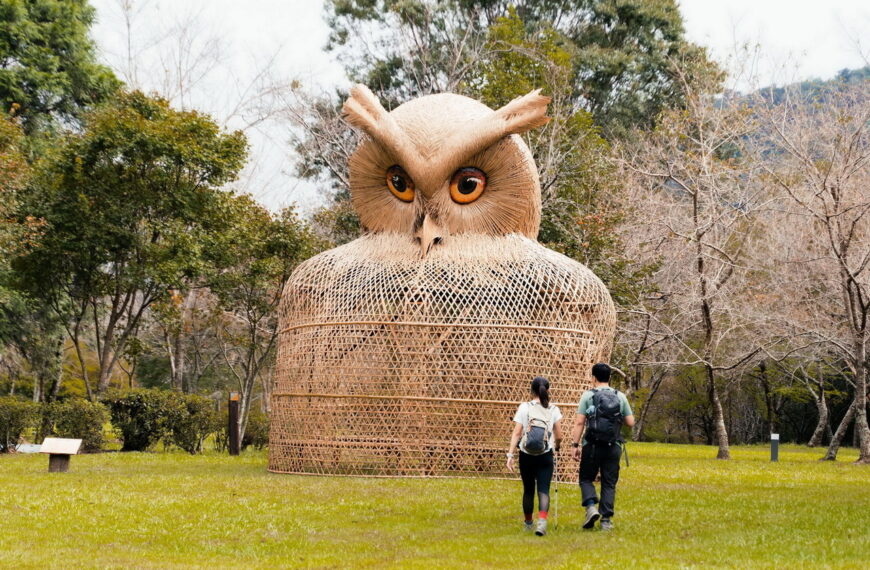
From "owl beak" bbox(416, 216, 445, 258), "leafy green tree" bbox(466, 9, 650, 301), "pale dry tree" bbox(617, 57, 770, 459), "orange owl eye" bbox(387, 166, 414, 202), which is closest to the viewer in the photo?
"owl beak" bbox(416, 216, 445, 258)

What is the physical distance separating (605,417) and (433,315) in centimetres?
594

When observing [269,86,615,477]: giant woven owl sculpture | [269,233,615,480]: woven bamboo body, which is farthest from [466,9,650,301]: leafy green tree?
[269,233,615,480]: woven bamboo body

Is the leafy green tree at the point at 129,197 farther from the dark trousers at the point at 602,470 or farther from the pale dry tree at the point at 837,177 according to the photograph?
the dark trousers at the point at 602,470

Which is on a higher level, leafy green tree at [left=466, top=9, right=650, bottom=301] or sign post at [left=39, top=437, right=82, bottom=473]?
leafy green tree at [left=466, top=9, right=650, bottom=301]

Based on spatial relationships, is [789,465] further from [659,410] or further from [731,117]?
[659,410]

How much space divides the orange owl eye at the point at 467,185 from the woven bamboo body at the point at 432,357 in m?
1.06

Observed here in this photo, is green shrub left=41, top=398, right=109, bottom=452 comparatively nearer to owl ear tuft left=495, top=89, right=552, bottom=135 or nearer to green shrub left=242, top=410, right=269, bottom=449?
green shrub left=242, top=410, right=269, bottom=449

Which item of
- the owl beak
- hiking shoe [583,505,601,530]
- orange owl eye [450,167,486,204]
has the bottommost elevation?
hiking shoe [583,505,601,530]

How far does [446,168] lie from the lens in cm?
1598

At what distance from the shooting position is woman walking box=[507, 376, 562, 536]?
9352 mm

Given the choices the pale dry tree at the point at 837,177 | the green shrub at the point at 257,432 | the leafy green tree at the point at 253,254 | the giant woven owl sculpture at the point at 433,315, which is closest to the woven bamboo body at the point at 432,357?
the giant woven owl sculpture at the point at 433,315

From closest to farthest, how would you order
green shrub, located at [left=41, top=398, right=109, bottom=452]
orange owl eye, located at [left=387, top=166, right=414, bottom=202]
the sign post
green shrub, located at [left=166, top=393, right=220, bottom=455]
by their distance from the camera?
1. the sign post
2. orange owl eye, located at [left=387, top=166, right=414, bottom=202]
3. green shrub, located at [left=41, top=398, right=109, bottom=452]
4. green shrub, located at [left=166, top=393, right=220, bottom=455]

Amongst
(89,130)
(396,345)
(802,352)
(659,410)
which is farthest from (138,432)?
(659,410)

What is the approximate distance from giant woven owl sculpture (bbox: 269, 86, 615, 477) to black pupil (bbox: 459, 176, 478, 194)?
3cm
